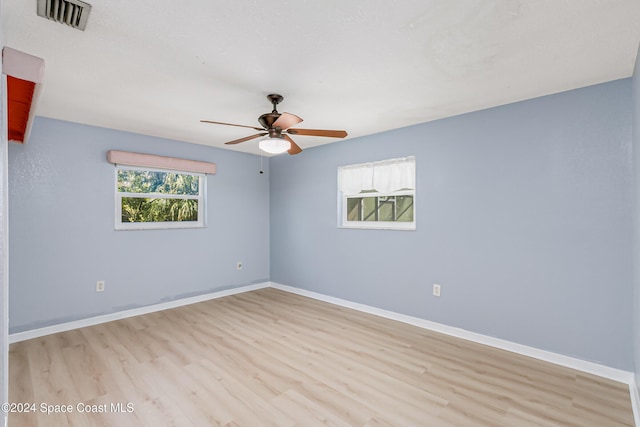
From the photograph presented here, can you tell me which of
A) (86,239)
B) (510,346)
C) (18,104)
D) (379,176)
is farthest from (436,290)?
(86,239)

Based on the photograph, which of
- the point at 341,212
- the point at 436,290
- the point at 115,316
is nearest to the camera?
the point at 436,290

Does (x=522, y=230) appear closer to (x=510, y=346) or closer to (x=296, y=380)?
(x=510, y=346)

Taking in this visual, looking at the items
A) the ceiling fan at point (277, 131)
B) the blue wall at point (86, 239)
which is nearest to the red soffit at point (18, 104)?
the blue wall at point (86, 239)

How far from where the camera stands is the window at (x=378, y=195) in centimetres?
374

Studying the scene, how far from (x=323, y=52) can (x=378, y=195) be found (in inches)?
91.4

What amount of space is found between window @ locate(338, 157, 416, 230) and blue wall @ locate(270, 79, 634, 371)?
Answer: 0.43 ft

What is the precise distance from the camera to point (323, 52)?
2.02 meters

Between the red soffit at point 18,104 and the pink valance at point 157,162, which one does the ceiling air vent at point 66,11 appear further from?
the pink valance at point 157,162

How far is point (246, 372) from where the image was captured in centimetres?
252

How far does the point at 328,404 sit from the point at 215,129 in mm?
3141

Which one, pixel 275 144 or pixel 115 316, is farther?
pixel 115 316

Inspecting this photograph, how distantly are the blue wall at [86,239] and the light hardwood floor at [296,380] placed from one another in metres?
0.44

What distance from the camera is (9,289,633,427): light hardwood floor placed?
1973 millimetres

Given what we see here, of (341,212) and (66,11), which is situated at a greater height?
(66,11)
